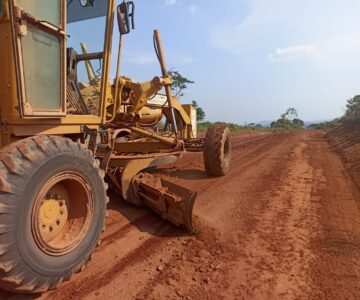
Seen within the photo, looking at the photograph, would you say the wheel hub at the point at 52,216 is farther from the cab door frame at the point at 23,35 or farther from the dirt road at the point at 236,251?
the cab door frame at the point at 23,35

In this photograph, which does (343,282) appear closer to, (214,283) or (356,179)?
(214,283)

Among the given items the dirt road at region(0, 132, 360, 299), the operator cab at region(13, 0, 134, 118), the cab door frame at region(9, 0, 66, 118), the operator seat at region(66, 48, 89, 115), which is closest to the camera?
the cab door frame at region(9, 0, 66, 118)

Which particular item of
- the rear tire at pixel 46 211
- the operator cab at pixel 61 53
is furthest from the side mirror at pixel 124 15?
the rear tire at pixel 46 211

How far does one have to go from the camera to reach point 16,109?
3357 mm

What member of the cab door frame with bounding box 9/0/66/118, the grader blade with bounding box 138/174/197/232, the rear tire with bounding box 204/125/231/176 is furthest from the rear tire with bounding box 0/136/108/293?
the rear tire with bounding box 204/125/231/176

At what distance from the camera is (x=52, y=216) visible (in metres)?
3.55

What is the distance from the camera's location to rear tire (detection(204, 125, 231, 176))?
828 cm

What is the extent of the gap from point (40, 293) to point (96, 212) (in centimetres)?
90

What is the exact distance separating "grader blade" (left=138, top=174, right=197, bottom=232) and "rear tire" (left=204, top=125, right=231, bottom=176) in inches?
106

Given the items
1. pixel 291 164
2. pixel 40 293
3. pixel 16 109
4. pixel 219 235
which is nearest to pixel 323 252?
pixel 219 235

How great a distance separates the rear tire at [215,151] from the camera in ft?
27.2

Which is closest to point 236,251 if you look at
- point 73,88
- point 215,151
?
point 73,88

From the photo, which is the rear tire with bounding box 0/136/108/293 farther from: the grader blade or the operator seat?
the grader blade

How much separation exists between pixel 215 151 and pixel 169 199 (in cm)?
338
